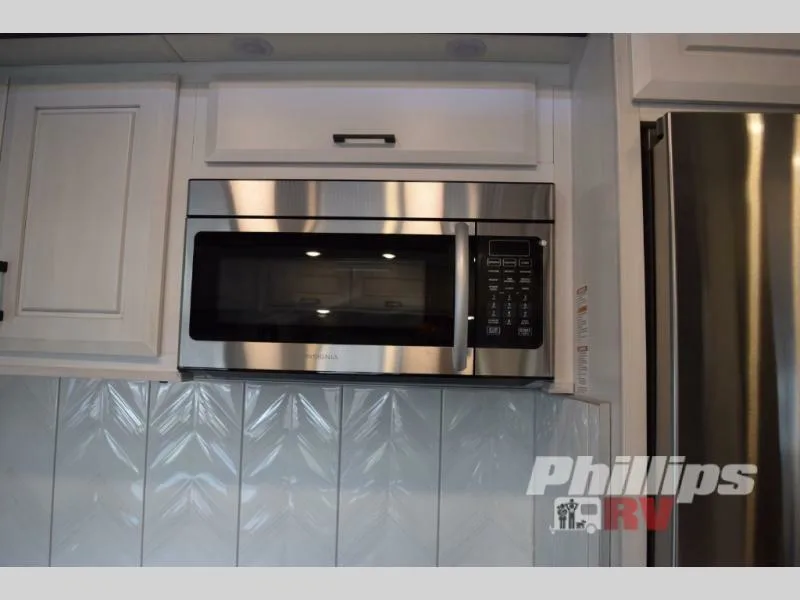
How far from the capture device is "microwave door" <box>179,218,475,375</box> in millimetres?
1031

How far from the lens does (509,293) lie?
3.41 ft

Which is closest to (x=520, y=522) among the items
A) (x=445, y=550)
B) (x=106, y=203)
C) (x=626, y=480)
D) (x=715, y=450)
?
(x=445, y=550)

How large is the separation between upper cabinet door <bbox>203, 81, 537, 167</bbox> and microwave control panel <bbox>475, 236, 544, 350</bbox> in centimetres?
18

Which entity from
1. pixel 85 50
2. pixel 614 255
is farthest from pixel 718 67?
pixel 85 50

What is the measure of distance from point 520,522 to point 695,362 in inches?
26.9

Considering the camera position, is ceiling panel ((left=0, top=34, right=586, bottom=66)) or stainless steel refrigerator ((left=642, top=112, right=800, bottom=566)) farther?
ceiling panel ((left=0, top=34, right=586, bottom=66))

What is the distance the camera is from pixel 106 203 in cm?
111

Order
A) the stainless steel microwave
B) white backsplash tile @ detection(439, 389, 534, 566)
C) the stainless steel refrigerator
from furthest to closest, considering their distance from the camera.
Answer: white backsplash tile @ detection(439, 389, 534, 566) < the stainless steel microwave < the stainless steel refrigerator

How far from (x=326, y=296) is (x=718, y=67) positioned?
2.53 ft

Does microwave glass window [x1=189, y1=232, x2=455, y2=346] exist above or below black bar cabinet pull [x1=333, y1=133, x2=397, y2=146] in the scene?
below

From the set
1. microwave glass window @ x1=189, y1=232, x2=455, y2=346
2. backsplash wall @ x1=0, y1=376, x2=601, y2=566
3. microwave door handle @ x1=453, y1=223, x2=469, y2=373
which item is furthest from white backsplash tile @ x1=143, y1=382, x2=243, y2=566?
microwave door handle @ x1=453, y1=223, x2=469, y2=373

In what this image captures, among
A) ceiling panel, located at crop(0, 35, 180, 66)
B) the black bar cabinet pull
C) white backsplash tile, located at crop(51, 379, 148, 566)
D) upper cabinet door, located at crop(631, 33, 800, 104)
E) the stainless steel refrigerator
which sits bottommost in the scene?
white backsplash tile, located at crop(51, 379, 148, 566)

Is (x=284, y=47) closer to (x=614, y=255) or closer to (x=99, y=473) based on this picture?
(x=614, y=255)

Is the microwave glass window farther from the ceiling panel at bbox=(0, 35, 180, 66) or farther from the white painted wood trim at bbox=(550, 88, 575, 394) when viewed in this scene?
the ceiling panel at bbox=(0, 35, 180, 66)
